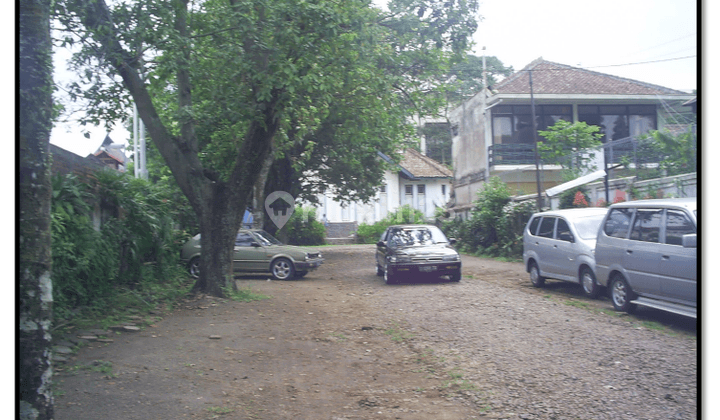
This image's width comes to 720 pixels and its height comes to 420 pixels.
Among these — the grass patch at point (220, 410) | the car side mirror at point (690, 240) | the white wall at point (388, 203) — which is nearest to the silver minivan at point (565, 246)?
the car side mirror at point (690, 240)

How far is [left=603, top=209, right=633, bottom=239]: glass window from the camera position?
9188 mm

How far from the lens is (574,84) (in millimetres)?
29344

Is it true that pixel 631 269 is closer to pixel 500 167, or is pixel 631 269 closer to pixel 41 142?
pixel 41 142

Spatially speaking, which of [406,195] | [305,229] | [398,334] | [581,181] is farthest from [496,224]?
[406,195]

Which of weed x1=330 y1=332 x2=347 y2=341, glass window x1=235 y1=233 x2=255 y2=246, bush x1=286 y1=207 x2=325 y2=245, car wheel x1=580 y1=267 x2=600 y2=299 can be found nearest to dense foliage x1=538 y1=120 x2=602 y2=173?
car wheel x1=580 y1=267 x2=600 y2=299

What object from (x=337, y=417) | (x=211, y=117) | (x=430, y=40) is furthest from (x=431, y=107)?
(x=337, y=417)

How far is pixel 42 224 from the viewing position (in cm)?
401

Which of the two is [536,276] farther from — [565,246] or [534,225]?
[565,246]

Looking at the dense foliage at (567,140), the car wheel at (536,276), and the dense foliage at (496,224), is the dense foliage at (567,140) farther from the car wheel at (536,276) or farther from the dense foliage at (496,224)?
the car wheel at (536,276)

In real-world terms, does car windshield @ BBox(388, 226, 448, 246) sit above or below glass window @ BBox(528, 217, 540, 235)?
below

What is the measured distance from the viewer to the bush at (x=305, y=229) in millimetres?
38219

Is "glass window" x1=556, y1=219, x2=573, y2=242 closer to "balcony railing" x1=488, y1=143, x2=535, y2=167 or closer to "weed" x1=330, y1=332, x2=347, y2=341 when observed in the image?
"weed" x1=330, y1=332, x2=347, y2=341

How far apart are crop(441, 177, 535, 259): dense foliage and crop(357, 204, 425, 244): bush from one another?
41.8 feet

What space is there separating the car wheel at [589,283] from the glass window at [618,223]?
172 cm
